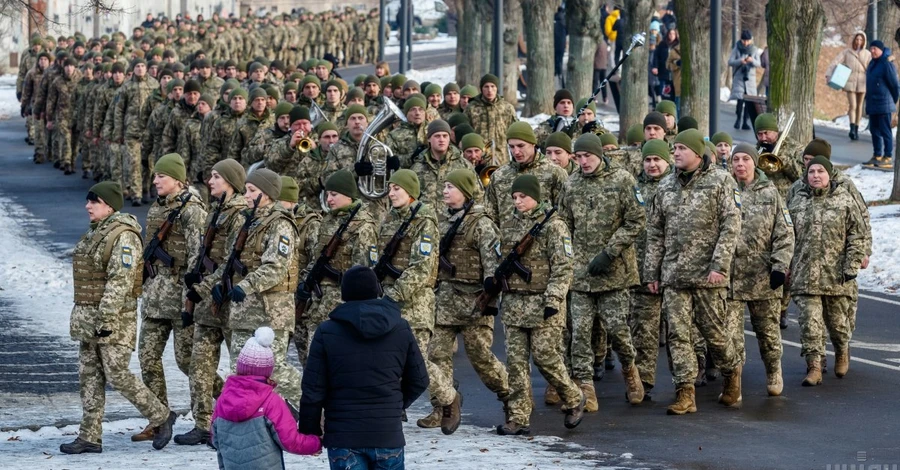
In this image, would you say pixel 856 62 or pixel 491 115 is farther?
pixel 856 62

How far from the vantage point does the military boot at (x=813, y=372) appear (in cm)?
1278

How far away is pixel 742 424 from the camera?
11.3 meters

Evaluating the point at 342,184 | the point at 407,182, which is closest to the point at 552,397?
the point at 407,182

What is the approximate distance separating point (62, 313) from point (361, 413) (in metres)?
9.47

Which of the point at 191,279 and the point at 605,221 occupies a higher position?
the point at 605,221

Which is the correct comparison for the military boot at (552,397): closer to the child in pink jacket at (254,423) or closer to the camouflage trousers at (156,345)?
the camouflage trousers at (156,345)

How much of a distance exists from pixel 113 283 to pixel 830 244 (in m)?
5.79

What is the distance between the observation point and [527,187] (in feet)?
37.0

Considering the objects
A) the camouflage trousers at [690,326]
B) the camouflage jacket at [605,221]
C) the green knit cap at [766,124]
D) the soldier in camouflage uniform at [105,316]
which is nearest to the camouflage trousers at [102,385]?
the soldier in camouflage uniform at [105,316]

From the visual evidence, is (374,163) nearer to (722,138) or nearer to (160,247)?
(722,138)

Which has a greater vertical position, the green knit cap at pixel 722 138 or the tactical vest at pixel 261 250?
the green knit cap at pixel 722 138

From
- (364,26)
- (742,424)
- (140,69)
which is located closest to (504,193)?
(742,424)

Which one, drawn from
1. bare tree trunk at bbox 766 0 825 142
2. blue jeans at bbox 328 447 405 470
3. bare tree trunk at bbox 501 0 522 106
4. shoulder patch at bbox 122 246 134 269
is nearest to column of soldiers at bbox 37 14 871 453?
shoulder patch at bbox 122 246 134 269

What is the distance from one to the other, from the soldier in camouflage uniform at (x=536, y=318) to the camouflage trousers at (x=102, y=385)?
2.33 metres
